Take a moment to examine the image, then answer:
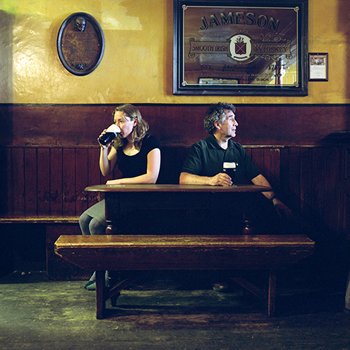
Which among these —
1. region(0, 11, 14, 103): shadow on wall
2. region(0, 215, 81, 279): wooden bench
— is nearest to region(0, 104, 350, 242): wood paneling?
region(0, 11, 14, 103): shadow on wall

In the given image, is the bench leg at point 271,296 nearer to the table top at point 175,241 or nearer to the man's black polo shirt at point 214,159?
the table top at point 175,241

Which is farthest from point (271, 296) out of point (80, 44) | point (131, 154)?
point (80, 44)

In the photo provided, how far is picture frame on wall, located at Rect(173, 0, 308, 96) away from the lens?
9.50 ft

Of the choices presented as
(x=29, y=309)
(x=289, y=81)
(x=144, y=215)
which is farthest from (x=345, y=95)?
(x=29, y=309)

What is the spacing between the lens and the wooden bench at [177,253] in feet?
6.21

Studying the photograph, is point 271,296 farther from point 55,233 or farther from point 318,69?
point 318,69

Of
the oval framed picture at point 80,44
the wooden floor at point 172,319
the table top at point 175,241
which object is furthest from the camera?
the oval framed picture at point 80,44

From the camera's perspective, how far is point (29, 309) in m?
2.12

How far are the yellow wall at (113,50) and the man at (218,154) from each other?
437 millimetres

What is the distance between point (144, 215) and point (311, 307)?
4.51ft

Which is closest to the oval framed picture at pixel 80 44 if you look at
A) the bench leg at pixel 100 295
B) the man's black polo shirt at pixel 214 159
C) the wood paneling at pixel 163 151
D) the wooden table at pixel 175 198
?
the wood paneling at pixel 163 151

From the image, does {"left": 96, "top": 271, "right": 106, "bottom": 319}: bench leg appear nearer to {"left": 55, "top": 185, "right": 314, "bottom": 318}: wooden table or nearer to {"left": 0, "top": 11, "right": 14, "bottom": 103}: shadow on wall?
{"left": 55, "top": 185, "right": 314, "bottom": 318}: wooden table

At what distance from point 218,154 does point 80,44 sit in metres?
1.65

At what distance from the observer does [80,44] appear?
2891 mm
